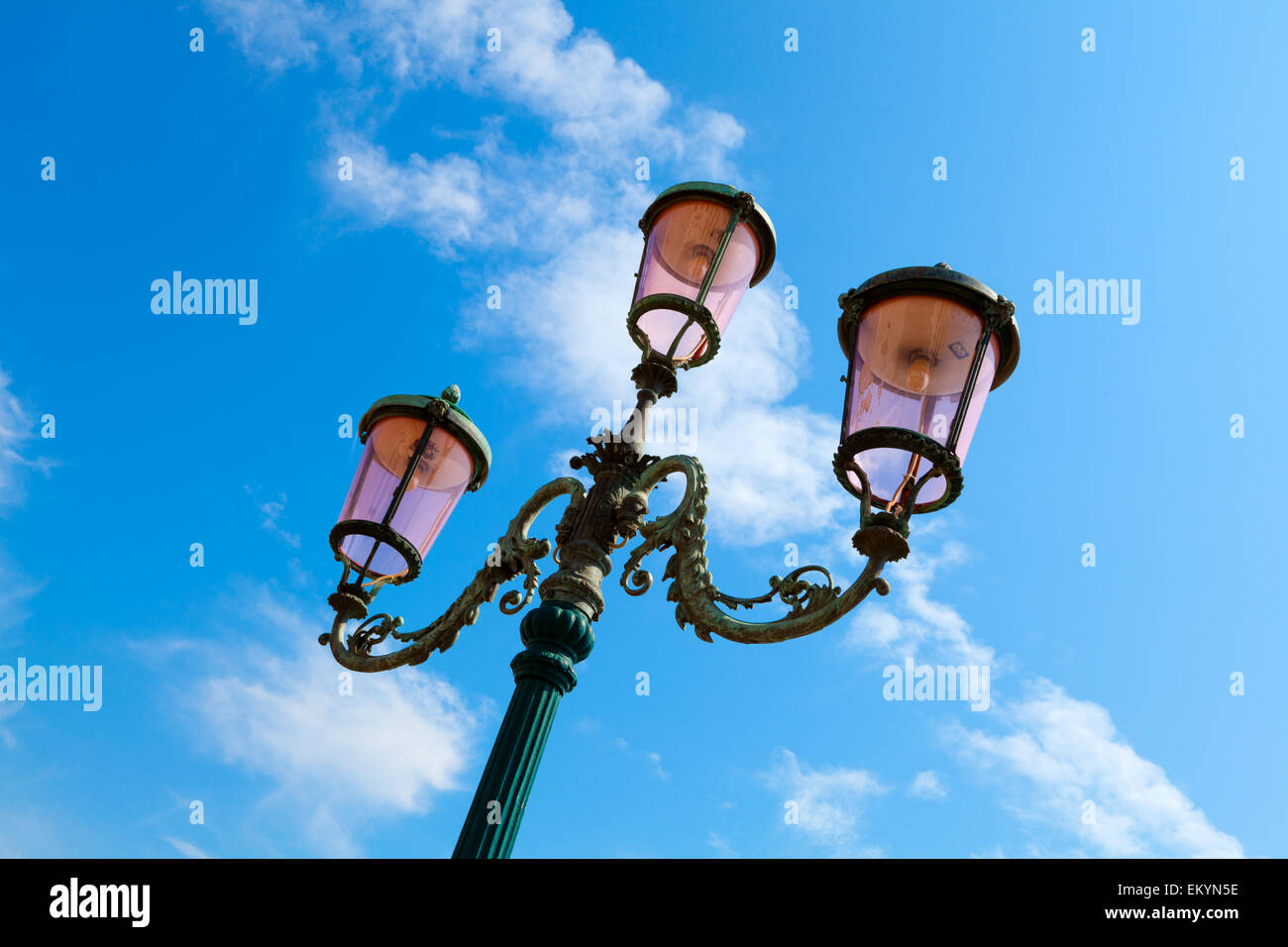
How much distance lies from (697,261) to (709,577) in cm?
172

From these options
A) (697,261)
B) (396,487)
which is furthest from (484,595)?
(697,261)

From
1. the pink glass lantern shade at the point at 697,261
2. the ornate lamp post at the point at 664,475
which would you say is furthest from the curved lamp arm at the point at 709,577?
the pink glass lantern shade at the point at 697,261

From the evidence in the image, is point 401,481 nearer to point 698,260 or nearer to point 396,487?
point 396,487

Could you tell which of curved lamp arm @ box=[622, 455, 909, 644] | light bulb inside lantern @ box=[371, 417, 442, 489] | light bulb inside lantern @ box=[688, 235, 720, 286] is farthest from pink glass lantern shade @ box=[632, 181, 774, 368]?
light bulb inside lantern @ box=[371, 417, 442, 489]

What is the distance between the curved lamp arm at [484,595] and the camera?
16.4 ft

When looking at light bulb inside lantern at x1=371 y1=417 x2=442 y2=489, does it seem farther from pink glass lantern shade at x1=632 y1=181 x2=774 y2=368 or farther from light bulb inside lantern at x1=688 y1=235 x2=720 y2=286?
light bulb inside lantern at x1=688 y1=235 x2=720 y2=286

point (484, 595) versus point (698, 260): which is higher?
point (698, 260)

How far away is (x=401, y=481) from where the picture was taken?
5133mm

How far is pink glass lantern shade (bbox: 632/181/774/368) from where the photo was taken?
514cm

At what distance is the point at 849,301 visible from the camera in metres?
4.37
